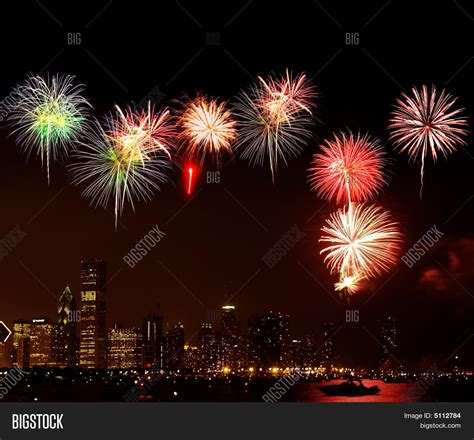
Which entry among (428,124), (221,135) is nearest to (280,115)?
(221,135)

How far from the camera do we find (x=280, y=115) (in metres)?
40.1
